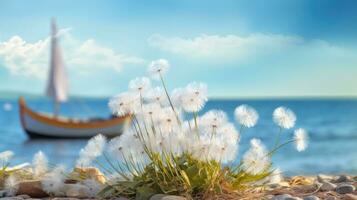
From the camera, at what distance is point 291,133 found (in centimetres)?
1966

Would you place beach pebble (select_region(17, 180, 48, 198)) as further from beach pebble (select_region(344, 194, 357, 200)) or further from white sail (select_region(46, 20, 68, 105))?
white sail (select_region(46, 20, 68, 105))

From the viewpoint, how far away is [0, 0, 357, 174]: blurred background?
68.1ft

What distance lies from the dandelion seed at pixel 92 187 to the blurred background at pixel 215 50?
14.8m

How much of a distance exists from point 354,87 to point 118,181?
2041 cm

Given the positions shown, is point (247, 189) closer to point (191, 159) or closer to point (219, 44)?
point (191, 159)

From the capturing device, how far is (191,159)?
304cm

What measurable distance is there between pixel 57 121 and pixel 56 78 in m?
1.23

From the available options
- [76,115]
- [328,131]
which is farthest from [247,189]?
[76,115]

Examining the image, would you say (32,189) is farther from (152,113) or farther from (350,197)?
(350,197)

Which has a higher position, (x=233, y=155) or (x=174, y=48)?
(x=174, y=48)

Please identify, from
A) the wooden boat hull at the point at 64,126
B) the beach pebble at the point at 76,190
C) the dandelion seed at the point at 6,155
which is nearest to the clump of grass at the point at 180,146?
the beach pebble at the point at 76,190

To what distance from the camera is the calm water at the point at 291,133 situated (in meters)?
14.1

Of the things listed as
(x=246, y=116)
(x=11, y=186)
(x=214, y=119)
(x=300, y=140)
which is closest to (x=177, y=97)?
(x=214, y=119)

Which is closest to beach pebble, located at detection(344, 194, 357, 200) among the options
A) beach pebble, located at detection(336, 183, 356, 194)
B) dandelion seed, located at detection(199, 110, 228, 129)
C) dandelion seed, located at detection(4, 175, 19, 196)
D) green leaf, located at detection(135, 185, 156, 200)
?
beach pebble, located at detection(336, 183, 356, 194)
